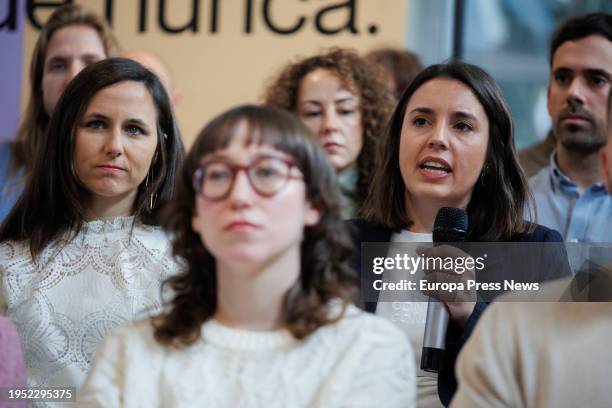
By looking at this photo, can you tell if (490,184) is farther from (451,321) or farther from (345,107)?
(345,107)

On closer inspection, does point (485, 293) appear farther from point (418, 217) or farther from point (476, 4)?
point (476, 4)

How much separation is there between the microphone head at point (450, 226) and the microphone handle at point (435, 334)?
0.46 ft

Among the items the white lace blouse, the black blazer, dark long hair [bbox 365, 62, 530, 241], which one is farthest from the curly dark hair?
dark long hair [bbox 365, 62, 530, 241]

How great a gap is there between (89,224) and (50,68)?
1199 millimetres

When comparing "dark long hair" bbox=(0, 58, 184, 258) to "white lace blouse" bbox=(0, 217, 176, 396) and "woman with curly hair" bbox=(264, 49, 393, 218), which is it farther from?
"woman with curly hair" bbox=(264, 49, 393, 218)

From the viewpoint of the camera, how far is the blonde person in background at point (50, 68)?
325cm

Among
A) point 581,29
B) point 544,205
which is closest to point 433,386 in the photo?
point 544,205

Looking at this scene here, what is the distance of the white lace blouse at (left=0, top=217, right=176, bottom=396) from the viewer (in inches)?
87.8

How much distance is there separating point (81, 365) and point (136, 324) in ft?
1.95

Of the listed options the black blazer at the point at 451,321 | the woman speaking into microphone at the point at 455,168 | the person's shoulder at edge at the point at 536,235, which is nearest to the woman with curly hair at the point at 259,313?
A: the black blazer at the point at 451,321

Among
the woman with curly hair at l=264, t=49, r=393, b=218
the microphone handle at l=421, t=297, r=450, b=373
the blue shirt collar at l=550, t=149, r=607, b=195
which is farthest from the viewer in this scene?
the woman with curly hair at l=264, t=49, r=393, b=218

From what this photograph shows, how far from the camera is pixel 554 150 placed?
3312mm

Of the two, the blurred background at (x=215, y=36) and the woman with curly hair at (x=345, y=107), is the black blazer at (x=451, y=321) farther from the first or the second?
the blurred background at (x=215, y=36)

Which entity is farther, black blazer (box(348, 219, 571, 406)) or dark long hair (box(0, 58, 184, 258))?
dark long hair (box(0, 58, 184, 258))
